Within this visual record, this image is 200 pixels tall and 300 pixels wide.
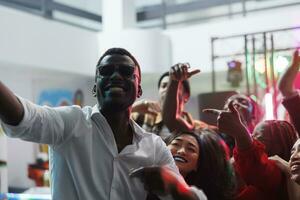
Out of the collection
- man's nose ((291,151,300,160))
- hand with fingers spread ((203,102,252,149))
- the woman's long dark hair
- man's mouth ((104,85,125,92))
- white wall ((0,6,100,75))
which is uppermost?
white wall ((0,6,100,75))

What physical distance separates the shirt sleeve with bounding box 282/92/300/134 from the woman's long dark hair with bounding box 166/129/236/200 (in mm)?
368

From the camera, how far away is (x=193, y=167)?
186 cm

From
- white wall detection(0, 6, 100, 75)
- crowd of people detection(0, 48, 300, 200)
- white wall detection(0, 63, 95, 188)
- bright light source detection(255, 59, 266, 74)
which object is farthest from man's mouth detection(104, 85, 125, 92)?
white wall detection(0, 63, 95, 188)

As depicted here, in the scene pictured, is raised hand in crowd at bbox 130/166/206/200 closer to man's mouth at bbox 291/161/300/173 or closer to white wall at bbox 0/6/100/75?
man's mouth at bbox 291/161/300/173

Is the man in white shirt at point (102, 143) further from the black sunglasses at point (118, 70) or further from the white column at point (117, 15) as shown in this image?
the white column at point (117, 15)

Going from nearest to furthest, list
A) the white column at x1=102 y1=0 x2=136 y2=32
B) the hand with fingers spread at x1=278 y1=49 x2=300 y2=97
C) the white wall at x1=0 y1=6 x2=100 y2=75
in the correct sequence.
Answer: the hand with fingers spread at x1=278 y1=49 x2=300 y2=97 < the white wall at x1=0 y1=6 x2=100 y2=75 < the white column at x1=102 y1=0 x2=136 y2=32

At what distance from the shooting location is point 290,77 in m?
2.04

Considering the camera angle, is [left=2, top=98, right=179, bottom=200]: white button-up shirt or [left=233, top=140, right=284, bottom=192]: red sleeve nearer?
[left=2, top=98, right=179, bottom=200]: white button-up shirt

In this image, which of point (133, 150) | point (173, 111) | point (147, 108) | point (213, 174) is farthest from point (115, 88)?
point (147, 108)

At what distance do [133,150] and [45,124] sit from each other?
0.28 metres

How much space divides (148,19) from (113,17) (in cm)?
86

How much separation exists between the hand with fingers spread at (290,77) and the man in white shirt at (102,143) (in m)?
0.82

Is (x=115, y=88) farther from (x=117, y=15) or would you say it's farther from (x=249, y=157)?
(x=117, y=15)

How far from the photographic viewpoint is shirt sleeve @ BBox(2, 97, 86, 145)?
119cm
